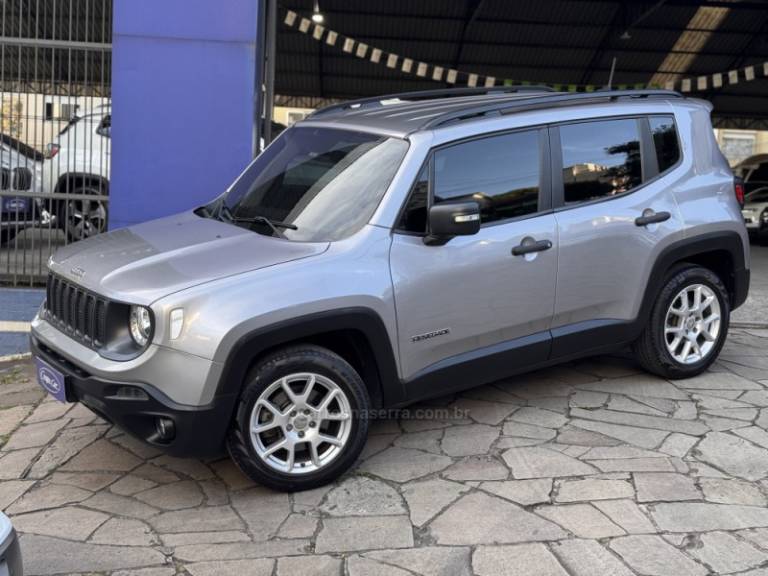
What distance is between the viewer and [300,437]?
3986mm

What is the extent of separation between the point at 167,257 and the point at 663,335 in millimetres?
3161

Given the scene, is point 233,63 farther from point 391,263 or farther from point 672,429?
point 672,429

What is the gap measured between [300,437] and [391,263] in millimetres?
964

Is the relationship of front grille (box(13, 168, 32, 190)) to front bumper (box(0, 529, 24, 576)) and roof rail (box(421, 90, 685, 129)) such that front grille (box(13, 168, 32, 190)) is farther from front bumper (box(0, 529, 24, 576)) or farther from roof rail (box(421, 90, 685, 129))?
front bumper (box(0, 529, 24, 576))

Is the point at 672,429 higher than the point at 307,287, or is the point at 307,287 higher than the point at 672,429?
the point at 307,287

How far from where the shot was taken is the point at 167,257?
4113 mm

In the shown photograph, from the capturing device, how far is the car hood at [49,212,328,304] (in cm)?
385

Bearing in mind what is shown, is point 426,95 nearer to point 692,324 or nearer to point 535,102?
point 535,102

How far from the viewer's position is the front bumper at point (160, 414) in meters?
3.69

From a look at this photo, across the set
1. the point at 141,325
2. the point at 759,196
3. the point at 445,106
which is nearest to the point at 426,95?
the point at 445,106

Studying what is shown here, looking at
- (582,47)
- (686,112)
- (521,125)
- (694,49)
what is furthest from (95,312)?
(694,49)

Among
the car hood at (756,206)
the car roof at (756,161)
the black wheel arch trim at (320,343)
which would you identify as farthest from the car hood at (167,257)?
the car roof at (756,161)

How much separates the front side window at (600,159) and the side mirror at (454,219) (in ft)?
2.92

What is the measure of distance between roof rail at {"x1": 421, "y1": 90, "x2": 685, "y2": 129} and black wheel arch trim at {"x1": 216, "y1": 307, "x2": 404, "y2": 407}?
1161 mm
